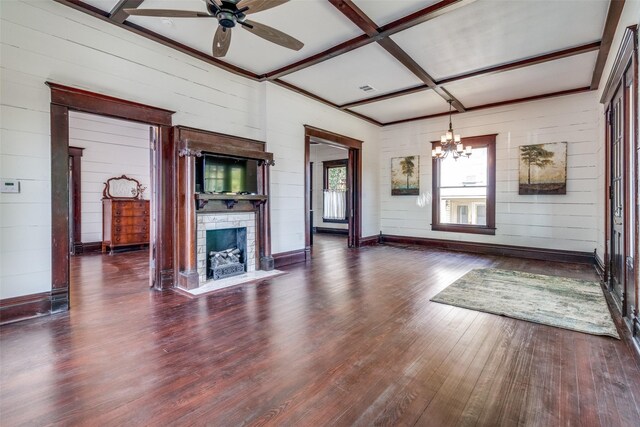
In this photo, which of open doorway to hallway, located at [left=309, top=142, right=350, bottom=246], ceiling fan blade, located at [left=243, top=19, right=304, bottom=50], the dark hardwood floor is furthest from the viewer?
open doorway to hallway, located at [left=309, top=142, right=350, bottom=246]

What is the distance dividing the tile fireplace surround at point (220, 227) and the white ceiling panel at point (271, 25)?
237 centimetres

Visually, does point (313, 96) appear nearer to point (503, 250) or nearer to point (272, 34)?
point (272, 34)

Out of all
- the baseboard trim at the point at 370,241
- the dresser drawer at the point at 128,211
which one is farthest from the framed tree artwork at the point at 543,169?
the dresser drawer at the point at 128,211

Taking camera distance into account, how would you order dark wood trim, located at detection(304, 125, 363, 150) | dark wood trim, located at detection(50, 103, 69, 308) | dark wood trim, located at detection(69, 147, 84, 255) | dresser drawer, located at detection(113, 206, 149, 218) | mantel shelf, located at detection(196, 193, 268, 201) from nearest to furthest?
dark wood trim, located at detection(50, 103, 69, 308), mantel shelf, located at detection(196, 193, 268, 201), dark wood trim, located at detection(304, 125, 363, 150), dark wood trim, located at detection(69, 147, 84, 255), dresser drawer, located at detection(113, 206, 149, 218)

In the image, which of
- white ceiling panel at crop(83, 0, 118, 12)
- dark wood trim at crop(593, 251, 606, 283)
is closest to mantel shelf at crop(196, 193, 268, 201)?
white ceiling panel at crop(83, 0, 118, 12)

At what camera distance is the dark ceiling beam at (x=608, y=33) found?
3375 mm

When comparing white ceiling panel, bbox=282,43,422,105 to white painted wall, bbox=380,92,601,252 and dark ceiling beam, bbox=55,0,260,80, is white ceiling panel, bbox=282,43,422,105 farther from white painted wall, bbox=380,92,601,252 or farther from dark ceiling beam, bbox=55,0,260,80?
white painted wall, bbox=380,92,601,252

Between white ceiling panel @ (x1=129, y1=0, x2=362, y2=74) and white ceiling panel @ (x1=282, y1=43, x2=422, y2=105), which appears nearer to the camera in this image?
white ceiling panel @ (x1=129, y1=0, x2=362, y2=74)

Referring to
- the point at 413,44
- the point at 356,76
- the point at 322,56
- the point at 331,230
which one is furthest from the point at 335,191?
the point at 413,44

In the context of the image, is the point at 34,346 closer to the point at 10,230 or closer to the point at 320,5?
the point at 10,230

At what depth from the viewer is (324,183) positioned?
36.9 ft

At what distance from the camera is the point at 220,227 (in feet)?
15.3

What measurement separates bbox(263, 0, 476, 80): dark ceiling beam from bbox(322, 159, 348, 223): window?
584 cm

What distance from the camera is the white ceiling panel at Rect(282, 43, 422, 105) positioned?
4676 millimetres
